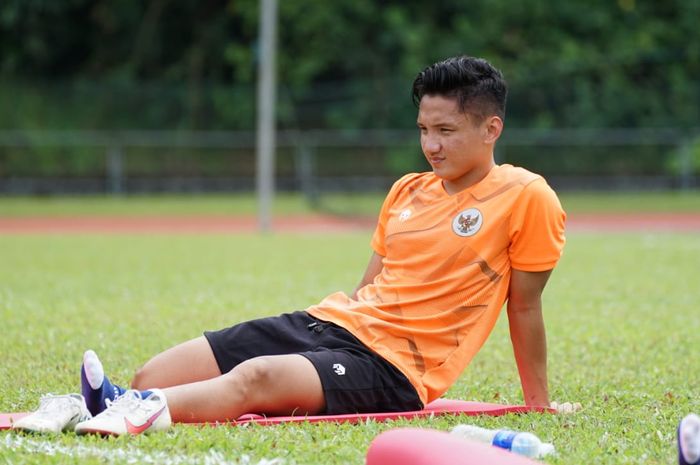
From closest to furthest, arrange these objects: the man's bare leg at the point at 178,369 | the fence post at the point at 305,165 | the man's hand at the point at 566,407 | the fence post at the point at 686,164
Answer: the man's bare leg at the point at 178,369 → the man's hand at the point at 566,407 → the fence post at the point at 686,164 → the fence post at the point at 305,165

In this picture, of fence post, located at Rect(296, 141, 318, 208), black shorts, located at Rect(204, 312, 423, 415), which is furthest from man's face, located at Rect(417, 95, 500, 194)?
fence post, located at Rect(296, 141, 318, 208)

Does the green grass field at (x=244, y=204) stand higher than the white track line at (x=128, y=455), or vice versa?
the white track line at (x=128, y=455)

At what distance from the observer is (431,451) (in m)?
3.59

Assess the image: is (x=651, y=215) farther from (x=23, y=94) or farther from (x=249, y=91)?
(x=23, y=94)

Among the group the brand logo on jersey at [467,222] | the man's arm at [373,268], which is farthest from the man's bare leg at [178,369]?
the brand logo on jersey at [467,222]

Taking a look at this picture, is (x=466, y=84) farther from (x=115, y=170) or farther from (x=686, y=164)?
(x=686, y=164)

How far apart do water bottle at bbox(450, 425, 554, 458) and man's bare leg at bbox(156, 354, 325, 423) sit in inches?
27.7

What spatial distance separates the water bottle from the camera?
3932 mm

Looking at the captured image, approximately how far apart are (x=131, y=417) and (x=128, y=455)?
280 mm

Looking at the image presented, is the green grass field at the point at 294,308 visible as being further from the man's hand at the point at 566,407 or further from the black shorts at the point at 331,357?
the black shorts at the point at 331,357

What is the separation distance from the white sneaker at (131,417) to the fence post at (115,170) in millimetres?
26526

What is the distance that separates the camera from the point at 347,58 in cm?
3419

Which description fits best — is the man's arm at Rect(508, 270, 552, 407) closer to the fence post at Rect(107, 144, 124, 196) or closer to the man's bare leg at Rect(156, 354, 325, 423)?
the man's bare leg at Rect(156, 354, 325, 423)

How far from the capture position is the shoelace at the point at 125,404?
4.24 metres
